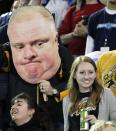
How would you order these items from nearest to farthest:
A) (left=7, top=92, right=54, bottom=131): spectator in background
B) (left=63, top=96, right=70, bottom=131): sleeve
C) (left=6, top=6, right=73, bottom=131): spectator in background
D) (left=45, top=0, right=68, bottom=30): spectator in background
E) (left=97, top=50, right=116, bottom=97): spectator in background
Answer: (left=6, top=6, right=73, bottom=131): spectator in background
(left=7, top=92, right=54, bottom=131): spectator in background
(left=63, top=96, right=70, bottom=131): sleeve
(left=97, top=50, right=116, bottom=97): spectator in background
(left=45, top=0, right=68, bottom=30): spectator in background

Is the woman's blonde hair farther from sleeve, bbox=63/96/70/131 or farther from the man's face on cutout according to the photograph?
the man's face on cutout

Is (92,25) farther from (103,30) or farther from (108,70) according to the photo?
(108,70)

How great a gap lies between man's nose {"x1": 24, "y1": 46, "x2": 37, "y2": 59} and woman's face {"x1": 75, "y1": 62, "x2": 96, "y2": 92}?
106 centimetres

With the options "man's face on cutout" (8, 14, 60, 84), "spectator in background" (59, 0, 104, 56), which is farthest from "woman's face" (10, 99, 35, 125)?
"spectator in background" (59, 0, 104, 56)

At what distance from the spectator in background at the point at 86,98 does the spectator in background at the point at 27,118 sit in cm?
21

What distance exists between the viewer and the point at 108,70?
10.5 ft

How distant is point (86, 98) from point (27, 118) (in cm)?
42

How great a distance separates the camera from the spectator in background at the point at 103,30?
3.62m

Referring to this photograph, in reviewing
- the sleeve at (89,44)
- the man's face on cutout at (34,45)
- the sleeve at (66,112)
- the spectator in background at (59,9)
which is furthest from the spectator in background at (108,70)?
the spectator in background at (59,9)

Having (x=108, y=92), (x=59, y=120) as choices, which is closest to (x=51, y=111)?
(x=59, y=120)

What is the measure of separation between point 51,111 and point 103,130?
14.4 inches

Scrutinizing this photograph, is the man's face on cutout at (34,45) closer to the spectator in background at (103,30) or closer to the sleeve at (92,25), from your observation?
the spectator in background at (103,30)

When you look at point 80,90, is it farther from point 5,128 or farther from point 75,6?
point 75,6

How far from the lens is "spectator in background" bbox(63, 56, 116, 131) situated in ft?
9.91
